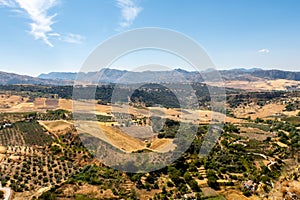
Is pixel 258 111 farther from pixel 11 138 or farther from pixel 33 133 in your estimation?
pixel 11 138

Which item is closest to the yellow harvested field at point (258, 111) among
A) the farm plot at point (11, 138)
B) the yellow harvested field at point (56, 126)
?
the yellow harvested field at point (56, 126)

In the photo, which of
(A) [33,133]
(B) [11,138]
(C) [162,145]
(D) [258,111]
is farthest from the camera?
(D) [258,111]

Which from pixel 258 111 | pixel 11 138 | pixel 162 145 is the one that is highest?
pixel 162 145

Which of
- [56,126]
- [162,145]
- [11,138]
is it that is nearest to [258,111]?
[162,145]

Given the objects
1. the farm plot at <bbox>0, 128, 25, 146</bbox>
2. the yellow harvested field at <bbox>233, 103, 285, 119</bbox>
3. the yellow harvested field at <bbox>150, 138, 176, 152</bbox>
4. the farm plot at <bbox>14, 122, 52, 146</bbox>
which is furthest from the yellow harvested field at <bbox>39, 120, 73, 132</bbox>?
the yellow harvested field at <bbox>233, 103, 285, 119</bbox>

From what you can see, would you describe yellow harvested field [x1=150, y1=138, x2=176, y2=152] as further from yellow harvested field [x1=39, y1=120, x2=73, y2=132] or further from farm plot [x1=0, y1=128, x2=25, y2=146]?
farm plot [x1=0, y1=128, x2=25, y2=146]

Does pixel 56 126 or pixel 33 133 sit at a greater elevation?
pixel 56 126

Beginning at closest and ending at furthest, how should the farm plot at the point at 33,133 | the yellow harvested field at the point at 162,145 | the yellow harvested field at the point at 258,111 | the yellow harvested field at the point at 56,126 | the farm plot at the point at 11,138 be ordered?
the yellow harvested field at the point at 162,145, the farm plot at the point at 11,138, the farm plot at the point at 33,133, the yellow harvested field at the point at 56,126, the yellow harvested field at the point at 258,111

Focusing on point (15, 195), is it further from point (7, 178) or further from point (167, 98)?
point (167, 98)

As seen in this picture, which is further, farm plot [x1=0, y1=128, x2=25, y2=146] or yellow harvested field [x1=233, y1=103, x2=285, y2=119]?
yellow harvested field [x1=233, y1=103, x2=285, y2=119]

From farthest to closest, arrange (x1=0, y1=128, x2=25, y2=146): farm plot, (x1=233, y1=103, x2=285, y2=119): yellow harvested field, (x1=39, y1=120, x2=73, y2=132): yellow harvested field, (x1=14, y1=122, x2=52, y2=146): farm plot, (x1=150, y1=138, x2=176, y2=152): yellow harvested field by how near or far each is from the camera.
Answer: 1. (x1=233, y1=103, x2=285, y2=119): yellow harvested field
2. (x1=39, y1=120, x2=73, y2=132): yellow harvested field
3. (x1=14, y1=122, x2=52, y2=146): farm plot
4. (x1=0, y1=128, x2=25, y2=146): farm plot
5. (x1=150, y1=138, x2=176, y2=152): yellow harvested field

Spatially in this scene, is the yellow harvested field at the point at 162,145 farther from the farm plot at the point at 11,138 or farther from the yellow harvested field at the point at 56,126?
the farm plot at the point at 11,138
